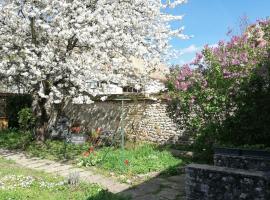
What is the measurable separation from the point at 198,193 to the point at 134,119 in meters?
9.49

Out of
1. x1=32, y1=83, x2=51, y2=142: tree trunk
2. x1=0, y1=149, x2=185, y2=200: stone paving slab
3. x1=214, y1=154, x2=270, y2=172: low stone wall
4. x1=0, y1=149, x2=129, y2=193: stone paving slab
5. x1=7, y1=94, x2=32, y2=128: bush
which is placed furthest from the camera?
x1=7, y1=94, x2=32, y2=128: bush

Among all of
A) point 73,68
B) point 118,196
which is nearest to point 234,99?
point 118,196

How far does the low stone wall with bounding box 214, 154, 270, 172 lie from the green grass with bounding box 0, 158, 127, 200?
6.92 ft

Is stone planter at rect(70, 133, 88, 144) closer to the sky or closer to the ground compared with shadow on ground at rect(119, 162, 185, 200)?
closer to the sky

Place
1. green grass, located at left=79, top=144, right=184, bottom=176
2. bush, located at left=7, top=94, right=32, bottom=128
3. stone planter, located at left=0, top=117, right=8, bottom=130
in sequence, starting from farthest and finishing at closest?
stone planter, located at left=0, top=117, right=8, bottom=130, bush, located at left=7, top=94, right=32, bottom=128, green grass, located at left=79, top=144, right=184, bottom=176

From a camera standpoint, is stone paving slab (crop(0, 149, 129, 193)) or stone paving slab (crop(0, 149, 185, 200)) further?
stone paving slab (crop(0, 149, 129, 193))

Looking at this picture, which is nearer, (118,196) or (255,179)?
(255,179)

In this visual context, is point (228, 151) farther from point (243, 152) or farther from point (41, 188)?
point (41, 188)

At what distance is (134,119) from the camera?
15.9 metres

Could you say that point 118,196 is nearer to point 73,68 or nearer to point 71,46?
point 73,68

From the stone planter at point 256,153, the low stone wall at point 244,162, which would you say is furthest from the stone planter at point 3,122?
the stone planter at point 256,153

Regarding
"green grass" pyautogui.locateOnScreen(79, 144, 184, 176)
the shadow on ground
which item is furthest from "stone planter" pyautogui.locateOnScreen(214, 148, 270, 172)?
"green grass" pyautogui.locateOnScreen(79, 144, 184, 176)

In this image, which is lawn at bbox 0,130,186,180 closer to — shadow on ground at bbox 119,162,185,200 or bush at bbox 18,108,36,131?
shadow on ground at bbox 119,162,185,200

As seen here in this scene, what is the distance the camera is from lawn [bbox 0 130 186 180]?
10.6m
